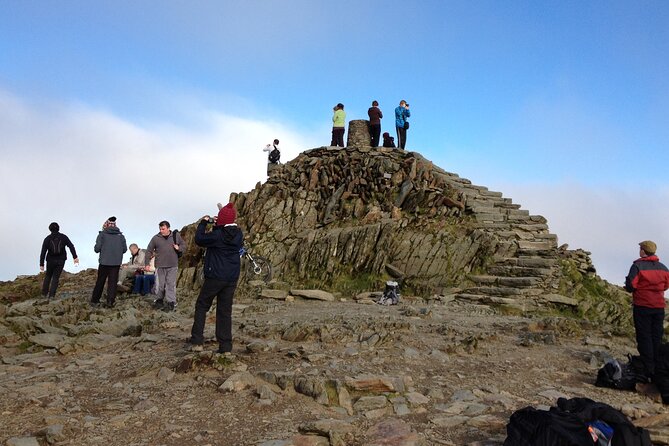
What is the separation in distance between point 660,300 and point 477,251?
434 inches

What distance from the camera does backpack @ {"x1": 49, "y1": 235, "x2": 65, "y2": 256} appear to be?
17094 millimetres

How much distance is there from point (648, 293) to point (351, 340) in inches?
222

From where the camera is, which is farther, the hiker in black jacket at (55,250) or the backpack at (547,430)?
the hiker in black jacket at (55,250)

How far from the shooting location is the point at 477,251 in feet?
65.4

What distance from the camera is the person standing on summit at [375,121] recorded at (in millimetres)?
28469

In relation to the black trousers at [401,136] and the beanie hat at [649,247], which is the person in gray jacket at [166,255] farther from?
the black trousers at [401,136]

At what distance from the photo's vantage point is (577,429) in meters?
5.04

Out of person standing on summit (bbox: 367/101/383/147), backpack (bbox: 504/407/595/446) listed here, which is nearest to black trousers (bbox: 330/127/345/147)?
person standing on summit (bbox: 367/101/383/147)

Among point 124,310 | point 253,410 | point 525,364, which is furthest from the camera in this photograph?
point 124,310

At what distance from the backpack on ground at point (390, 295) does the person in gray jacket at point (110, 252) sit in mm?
8933

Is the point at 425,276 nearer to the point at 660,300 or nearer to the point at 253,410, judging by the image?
the point at 660,300

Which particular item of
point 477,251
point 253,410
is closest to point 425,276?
point 477,251

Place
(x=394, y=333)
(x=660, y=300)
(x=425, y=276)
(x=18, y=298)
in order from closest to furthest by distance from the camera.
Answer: (x=660, y=300) → (x=394, y=333) → (x=425, y=276) → (x=18, y=298)

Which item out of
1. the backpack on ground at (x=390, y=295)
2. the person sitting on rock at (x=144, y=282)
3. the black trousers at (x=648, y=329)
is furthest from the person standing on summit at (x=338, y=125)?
the black trousers at (x=648, y=329)
